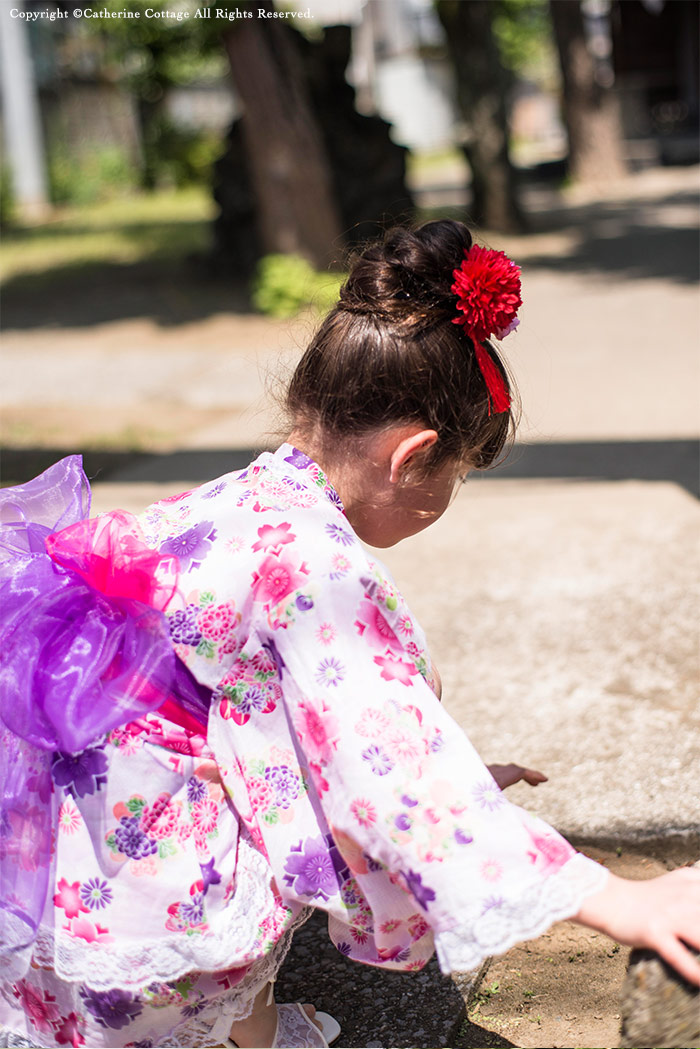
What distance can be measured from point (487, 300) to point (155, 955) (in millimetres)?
977

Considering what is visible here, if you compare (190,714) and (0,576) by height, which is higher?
(0,576)

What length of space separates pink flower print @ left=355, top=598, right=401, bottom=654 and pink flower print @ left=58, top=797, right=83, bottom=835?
0.45 meters

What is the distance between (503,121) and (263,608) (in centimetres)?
1268

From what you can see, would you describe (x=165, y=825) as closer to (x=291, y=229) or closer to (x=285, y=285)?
(x=285, y=285)

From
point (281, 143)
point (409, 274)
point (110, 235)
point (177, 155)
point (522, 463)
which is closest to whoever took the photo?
point (409, 274)

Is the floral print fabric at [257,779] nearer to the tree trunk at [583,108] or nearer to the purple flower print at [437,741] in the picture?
the purple flower print at [437,741]

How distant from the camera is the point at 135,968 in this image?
1509mm

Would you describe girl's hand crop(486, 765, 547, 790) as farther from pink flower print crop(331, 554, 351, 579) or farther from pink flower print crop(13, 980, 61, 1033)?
pink flower print crop(13, 980, 61, 1033)

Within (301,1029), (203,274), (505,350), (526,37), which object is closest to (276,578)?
(301,1029)

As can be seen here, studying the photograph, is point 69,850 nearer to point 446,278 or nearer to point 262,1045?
point 262,1045

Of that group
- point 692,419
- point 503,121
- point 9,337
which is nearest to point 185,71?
point 503,121

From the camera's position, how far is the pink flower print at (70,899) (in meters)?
1.52

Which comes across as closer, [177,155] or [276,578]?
[276,578]

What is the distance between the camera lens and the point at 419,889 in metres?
1.35
